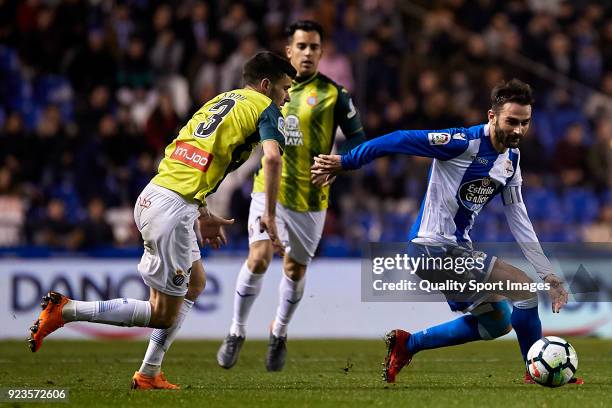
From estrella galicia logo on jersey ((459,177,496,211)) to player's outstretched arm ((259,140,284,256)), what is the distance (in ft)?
4.60

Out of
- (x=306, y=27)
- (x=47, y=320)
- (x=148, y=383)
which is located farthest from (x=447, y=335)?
(x=306, y=27)

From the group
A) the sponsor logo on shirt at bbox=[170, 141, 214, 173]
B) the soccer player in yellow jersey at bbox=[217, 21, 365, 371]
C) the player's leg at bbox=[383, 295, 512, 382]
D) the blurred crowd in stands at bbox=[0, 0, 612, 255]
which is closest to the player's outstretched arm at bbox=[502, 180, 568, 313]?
the player's leg at bbox=[383, 295, 512, 382]

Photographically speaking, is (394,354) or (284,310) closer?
(394,354)

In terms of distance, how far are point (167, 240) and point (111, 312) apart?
1.94ft

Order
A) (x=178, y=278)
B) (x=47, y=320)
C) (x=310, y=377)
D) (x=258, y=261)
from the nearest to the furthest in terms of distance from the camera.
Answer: (x=47, y=320) < (x=178, y=278) < (x=310, y=377) < (x=258, y=261)

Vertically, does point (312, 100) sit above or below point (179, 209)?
above

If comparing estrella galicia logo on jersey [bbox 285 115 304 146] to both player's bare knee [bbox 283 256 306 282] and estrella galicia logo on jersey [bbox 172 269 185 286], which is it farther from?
estrella galicia logo on jersey [bbox 172 269 185 286]

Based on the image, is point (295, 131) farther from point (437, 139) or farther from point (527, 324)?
point (527, 324)

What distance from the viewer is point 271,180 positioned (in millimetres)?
7441

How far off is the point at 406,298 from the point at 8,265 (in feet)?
16.3

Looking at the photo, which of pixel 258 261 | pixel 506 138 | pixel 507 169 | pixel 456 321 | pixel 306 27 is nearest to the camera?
pixel 506 138

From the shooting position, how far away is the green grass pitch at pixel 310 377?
275 inches

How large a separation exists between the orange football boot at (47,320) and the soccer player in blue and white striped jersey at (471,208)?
196 cm

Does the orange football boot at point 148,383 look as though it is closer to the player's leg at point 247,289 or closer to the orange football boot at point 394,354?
the orange football boot at point 394,354
